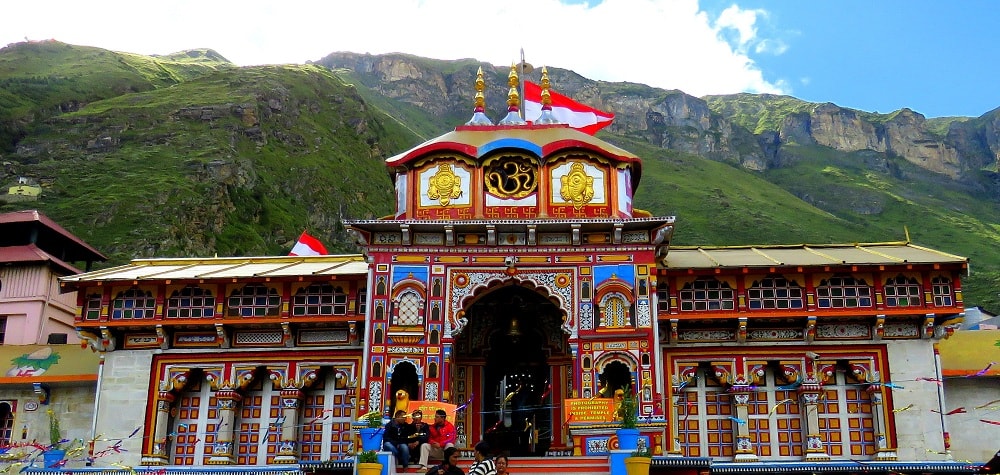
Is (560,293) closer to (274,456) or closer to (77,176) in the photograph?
(274,456)

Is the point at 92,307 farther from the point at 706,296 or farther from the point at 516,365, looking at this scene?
the point at 706,296

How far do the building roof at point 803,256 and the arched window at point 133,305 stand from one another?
635 inches

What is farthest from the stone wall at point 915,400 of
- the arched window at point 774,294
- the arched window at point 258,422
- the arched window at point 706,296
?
the arched window at point 258,422

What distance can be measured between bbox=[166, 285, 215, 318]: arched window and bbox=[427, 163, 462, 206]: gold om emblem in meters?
7.90

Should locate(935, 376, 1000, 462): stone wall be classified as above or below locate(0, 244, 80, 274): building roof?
below

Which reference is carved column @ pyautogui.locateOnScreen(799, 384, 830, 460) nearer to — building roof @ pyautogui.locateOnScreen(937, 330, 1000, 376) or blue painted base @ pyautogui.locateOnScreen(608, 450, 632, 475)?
building roof @ pyautogui.locateOnScreen(937, 330, 1000, 376)

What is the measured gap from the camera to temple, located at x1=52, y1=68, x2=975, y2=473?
85.9ft

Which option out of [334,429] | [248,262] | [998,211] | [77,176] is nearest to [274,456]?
[334,429]

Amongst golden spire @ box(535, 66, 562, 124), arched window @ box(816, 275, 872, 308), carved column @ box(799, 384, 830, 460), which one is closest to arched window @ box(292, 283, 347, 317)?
golden spire @ box(535, 66, 562, 124)

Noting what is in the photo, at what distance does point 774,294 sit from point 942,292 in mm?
4820

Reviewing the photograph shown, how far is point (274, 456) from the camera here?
28.5 metres

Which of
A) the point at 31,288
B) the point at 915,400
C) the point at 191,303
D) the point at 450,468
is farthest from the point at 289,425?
the point at 915,400

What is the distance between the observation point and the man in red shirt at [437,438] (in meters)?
21.6

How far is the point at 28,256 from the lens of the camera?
131 feet
